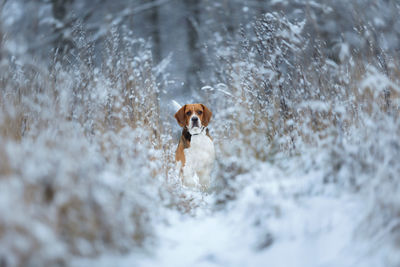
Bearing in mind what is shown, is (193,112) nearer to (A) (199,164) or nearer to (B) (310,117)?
(A) (199,164)

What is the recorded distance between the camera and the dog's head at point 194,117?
391cm

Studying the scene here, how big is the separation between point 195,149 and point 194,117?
1.44 feet

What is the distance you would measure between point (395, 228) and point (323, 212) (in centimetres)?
33

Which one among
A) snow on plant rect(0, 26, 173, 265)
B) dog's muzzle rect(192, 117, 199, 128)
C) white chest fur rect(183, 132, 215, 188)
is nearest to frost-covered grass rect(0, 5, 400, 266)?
snow on plant rect(0, 26, 173, 265)

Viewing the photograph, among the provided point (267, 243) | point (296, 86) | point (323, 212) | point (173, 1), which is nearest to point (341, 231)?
point (323, 212)

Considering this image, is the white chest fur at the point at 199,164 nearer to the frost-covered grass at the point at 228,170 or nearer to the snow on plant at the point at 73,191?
the frost-covered grass at the point at 228,170

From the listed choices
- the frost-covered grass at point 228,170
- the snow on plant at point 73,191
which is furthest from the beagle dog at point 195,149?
the snow on plant at point 73,191

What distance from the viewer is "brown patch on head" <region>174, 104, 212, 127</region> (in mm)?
4004

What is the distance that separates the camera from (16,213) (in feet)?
3.24

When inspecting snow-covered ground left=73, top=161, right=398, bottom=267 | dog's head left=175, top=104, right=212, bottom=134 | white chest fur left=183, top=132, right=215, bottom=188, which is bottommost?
white chest fur left=183, top=132, right=215, bottom=188

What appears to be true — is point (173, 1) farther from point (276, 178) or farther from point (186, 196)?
point (276, 178)

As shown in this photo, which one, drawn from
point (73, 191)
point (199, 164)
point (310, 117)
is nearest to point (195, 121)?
point (199, 164)

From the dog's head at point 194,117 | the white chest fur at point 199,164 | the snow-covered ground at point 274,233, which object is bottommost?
the white chest fur at point 199,164

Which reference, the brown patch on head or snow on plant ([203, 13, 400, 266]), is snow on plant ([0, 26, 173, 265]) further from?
the brown patch on head
